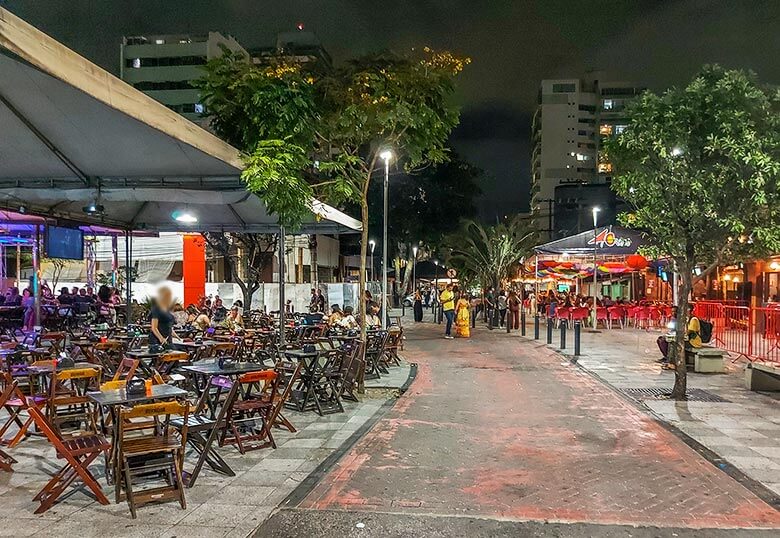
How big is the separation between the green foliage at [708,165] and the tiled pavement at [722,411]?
2285 mm

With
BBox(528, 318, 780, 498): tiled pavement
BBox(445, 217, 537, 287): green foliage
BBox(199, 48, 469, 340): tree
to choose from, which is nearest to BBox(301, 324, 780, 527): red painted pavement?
BBox(528, 318, 780, 498): tiled pavement

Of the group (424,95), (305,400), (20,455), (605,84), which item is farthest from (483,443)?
(605,84)

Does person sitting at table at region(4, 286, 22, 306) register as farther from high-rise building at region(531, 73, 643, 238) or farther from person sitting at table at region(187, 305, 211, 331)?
high-rise building at region(531, 73, 643, 238)

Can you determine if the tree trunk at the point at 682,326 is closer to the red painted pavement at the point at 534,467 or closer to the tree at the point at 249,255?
the red painted pavement at the point at 534,467

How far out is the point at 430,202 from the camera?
3369 centimetres

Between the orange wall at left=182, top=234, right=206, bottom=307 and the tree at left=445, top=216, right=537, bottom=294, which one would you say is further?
the tree at left=445, top=216, right=537, bottom=294

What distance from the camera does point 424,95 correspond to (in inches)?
412

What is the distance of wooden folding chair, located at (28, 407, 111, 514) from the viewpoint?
15.4 feet

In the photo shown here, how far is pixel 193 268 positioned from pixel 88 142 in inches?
684

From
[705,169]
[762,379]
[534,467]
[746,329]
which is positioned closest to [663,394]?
[762,379]

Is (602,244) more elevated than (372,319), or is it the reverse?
(602,244)

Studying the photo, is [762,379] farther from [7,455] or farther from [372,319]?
[7,455]

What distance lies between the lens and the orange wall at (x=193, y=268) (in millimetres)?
23906

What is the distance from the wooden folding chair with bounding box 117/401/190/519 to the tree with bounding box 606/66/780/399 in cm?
776
